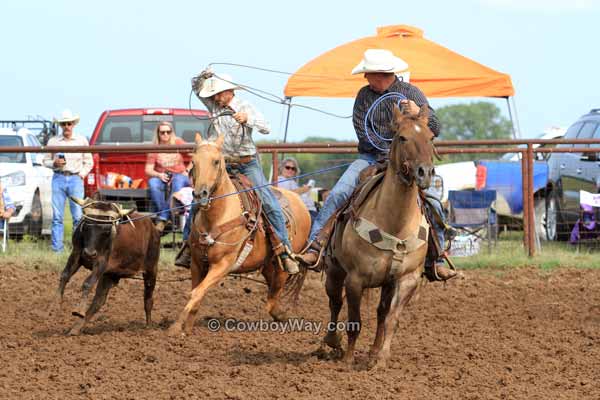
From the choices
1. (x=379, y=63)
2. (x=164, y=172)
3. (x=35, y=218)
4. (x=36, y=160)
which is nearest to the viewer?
(x=379, y=63)

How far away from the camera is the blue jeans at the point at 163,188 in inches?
536

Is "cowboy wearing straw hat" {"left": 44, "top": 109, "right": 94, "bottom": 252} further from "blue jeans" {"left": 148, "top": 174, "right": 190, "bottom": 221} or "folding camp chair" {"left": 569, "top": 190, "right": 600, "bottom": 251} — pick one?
"folding camp chair" {"left": 569, "top": 190, "right": 600, "bottom": 251}

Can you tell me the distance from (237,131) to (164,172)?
3.99 meters

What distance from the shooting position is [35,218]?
48.9ft

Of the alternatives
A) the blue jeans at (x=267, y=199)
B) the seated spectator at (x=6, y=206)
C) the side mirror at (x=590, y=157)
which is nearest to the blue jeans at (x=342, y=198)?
the blue jeans at (x=267, y=199)

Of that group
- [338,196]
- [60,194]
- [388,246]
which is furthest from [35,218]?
[388,246]

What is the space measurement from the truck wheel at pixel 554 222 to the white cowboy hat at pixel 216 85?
6891 mm

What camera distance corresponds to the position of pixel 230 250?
31.5ft

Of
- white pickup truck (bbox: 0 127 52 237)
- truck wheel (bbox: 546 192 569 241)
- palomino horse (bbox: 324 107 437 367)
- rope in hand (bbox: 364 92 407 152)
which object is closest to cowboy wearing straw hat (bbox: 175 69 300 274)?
rope in hand (bbox: 364 92 407 152)

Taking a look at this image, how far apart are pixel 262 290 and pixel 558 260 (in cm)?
401

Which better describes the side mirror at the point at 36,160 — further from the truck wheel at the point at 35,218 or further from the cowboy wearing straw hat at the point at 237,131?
the cowboy wearing straw hat at the point at 237,131

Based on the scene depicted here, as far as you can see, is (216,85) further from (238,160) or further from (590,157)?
(590,157)

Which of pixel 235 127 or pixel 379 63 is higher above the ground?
pixel 379 63

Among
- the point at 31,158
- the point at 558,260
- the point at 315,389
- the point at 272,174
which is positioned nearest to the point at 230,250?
the point at 315,389
